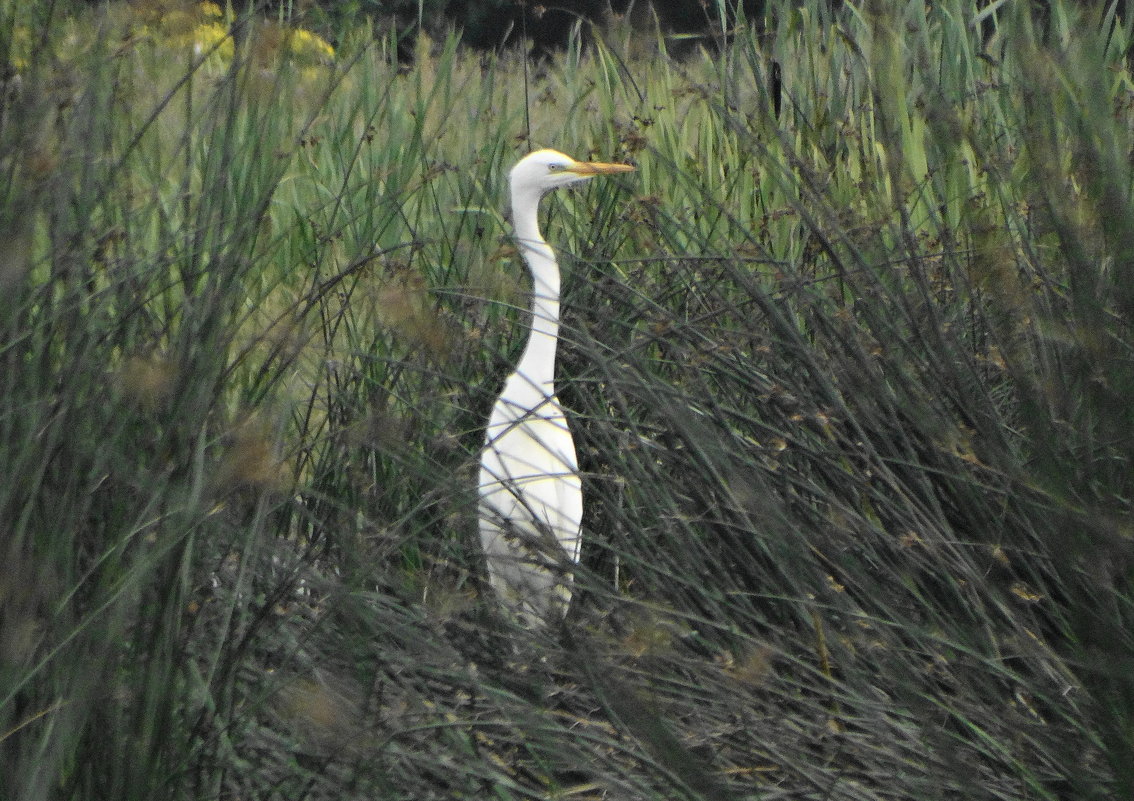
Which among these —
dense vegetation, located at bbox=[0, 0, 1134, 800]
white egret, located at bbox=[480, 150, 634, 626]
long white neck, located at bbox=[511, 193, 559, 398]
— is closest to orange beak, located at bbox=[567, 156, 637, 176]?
white egret, located at bbox=[480, 150, 634, 626]

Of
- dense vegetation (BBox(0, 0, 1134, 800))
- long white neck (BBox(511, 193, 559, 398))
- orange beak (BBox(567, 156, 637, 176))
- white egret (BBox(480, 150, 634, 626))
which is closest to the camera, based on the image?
dense vegetation (BBox(0, 0, 1134, 800))

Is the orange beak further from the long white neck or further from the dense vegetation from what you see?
the dense vegetation

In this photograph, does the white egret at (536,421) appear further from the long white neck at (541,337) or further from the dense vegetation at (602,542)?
the dense vegetation at (602,542)

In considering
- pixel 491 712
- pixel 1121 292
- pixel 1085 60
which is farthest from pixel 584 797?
pixel 1085 60

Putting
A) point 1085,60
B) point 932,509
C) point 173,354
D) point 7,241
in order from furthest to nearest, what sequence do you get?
point 932,509 < point 173,354 < point 7,241 < point 1085,60

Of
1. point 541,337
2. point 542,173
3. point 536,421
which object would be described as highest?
point 542,173

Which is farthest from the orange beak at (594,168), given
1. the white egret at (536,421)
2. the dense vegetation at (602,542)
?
→ the dense vegetation at (602,542)

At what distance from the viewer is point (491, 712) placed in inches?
68.4

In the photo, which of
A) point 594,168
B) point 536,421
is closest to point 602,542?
point 536,421

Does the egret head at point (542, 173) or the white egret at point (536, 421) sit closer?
the white egret at point (536, 421)

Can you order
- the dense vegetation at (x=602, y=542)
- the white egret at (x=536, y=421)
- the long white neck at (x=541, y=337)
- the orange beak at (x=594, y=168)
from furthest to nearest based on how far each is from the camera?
1. the orange beak at (x=594, y=168)
2. the long white neck at (x=541, y=337)
3. the white egret at (x=536, y=421)
4. the dense vegetation at (x=602, y=542)

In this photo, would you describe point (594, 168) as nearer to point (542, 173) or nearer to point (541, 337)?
point (542, 173)

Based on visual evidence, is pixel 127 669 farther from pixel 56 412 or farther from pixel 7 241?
pixel 7 241

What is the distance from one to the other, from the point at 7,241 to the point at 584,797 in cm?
88
